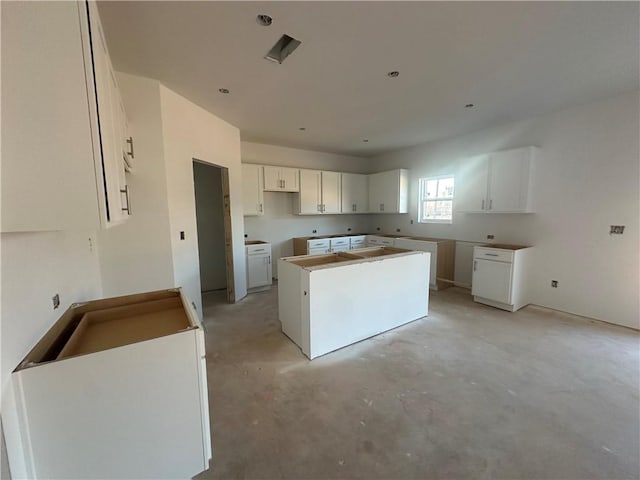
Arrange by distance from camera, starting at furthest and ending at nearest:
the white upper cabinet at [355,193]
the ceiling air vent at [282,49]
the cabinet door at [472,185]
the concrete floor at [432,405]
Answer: the white upper cabinet at [355,193] → the cabinet door at [472,185] → the ceiling air vent at [282,49] → the concrete floor at [432,405]

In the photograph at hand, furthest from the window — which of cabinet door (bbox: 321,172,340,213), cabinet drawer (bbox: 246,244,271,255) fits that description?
cabinet drawer (bbox: 246,244,271,255)

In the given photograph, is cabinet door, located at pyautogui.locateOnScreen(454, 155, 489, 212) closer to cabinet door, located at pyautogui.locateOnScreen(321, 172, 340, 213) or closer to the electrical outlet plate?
A: cabinet door, located at pyautogui.locateOnScreen(321, 172, 340, 213)

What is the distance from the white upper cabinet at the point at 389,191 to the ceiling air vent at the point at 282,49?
12.9ft

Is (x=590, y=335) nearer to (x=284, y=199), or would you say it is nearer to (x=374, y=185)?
(x=374, y=185)

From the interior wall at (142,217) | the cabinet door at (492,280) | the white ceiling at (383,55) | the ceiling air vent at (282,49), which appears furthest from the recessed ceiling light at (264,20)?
the cabinet door at (492,280)

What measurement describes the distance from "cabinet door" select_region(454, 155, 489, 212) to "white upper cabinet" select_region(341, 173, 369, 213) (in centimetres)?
211

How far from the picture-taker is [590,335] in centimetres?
302

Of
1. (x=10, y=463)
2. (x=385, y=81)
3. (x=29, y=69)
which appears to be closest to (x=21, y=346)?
(x=10, y=463)

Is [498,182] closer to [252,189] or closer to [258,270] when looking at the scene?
[252,189]

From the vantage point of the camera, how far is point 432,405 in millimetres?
1968

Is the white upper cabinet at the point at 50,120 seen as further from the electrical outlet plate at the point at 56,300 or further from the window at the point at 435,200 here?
the window at the point at 435,200

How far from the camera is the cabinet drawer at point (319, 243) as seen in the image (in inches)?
206

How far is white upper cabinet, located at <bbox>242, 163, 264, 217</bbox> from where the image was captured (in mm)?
4664

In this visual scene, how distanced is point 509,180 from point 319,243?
3.38 metres
